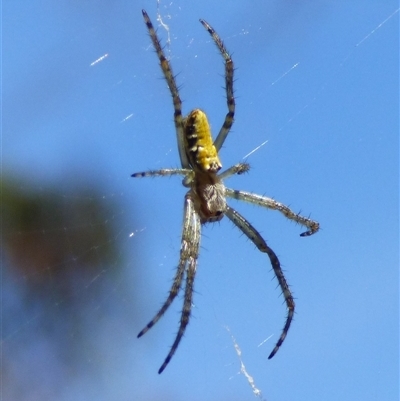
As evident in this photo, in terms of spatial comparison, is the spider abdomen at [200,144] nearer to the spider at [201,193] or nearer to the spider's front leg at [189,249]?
the spider at [201,193]

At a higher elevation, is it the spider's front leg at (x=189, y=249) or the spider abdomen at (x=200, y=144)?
the spider abdomen at (x=200, y=144)

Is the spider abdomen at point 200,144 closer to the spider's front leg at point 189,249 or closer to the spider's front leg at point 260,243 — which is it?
the spider's front leg at point 189,249

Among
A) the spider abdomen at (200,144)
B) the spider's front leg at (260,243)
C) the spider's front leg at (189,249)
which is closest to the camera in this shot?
the spider abdomen at (200,144)

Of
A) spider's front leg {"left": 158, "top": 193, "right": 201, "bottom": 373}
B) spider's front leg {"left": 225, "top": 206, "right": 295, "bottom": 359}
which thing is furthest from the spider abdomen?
spider's front leg {"left": 225, "top": 206, "right": 295, "bottom": 359}

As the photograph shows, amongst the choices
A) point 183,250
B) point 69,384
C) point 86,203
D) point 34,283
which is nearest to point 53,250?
point 86,203

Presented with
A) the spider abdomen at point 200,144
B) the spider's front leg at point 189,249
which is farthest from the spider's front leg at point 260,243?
the spider abdomen at point 200,144

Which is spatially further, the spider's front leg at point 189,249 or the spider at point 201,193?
the spider's front leg at point 189,249

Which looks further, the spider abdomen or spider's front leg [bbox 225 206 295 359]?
spider's front leg [bbox 225 206 295 359]

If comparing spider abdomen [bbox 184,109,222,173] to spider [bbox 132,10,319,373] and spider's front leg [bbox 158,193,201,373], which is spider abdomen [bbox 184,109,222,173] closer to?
spider [bbox 132,10,319,373]

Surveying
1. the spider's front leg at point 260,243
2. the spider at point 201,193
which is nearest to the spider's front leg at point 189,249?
the spider at point 201,193

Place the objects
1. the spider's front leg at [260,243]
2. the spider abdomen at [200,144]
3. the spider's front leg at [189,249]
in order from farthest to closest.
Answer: the spider's front leg at [260,243] < the spider's front leg at [189,249] < the spider abdomen at [200,144]
